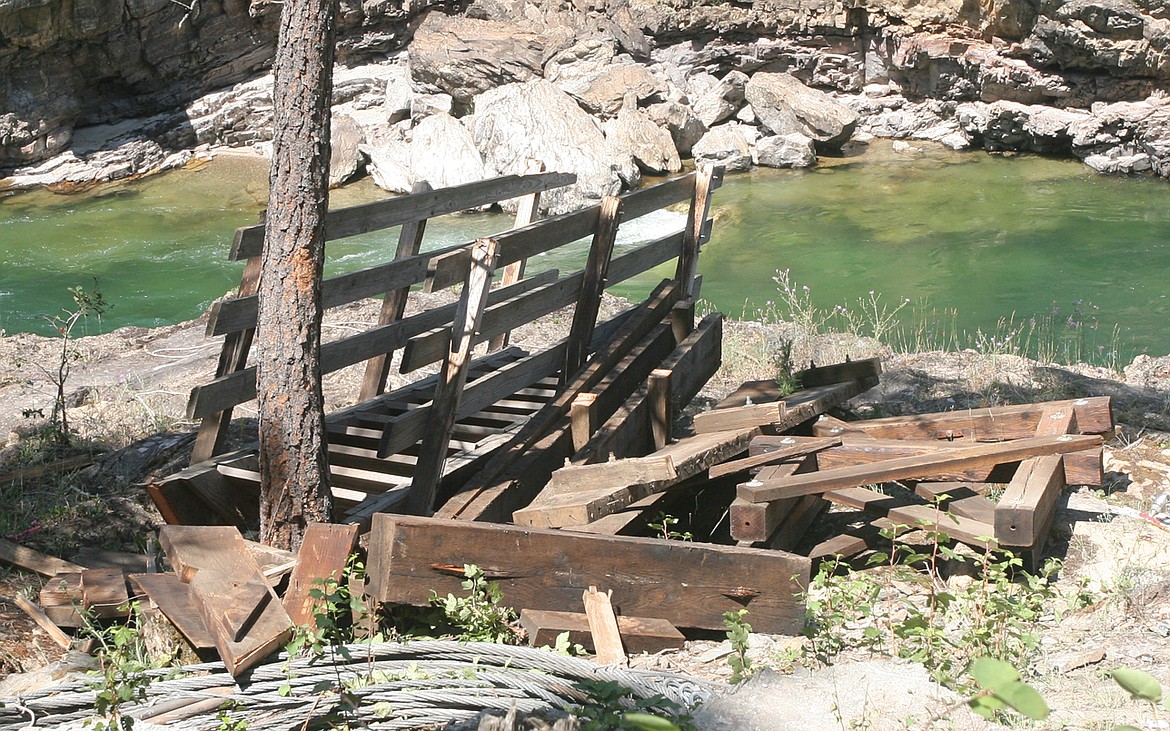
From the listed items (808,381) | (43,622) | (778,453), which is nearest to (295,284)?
(43,622)

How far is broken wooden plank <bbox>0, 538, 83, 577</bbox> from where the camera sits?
15.9 feet

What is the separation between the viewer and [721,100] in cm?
2053

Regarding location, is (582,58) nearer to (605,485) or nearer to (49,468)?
(49,468)

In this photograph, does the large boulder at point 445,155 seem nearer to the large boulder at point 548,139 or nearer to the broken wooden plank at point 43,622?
the large boulder at point 548,139

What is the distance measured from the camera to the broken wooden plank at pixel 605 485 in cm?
438

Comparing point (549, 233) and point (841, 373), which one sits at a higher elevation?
point (549, 233)

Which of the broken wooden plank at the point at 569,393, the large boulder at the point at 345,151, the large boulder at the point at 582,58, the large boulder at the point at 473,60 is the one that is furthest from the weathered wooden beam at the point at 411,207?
the large boulder at the point at 473,60

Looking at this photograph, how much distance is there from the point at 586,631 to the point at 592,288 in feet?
8.06

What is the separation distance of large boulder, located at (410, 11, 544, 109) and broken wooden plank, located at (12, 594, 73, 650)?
675 inches

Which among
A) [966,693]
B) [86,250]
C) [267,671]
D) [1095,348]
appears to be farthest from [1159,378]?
[86,250]

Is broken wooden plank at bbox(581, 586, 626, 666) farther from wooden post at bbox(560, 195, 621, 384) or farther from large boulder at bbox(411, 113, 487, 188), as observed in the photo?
large boulder at bbox(411, 113, 487, 188)

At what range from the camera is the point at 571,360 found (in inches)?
238

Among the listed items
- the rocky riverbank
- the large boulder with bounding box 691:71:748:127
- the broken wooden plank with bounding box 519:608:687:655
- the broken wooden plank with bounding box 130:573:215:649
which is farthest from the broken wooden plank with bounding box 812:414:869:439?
the large boulder with bounding box 691:71:748:127

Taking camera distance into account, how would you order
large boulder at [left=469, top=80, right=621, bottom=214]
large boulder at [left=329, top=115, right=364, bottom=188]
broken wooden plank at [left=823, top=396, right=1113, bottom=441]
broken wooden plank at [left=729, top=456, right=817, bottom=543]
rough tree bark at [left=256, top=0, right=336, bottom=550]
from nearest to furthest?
rough tree bark at [left=256, top=0, right=336, bottom=550] < broken wooden plank at [left=729, top=456, right=817, bottom=543] < broken wooden plank at [left=823, top=396, right=1113, bottom=441] < large boulder at [left=469, top=80, right=621, bottom=214] < large boulder at [left=329, top=115, right=364, bottom=188]
